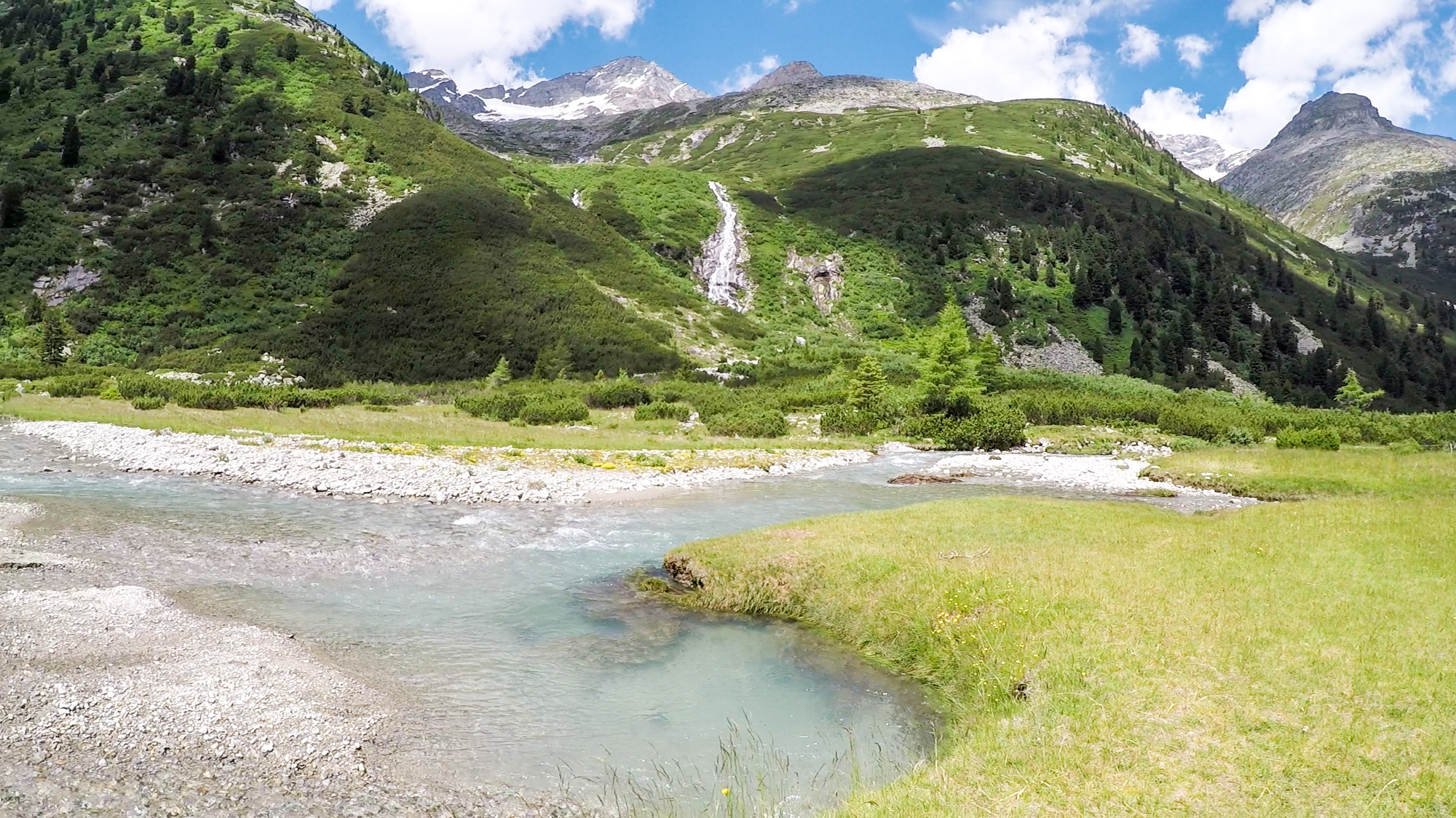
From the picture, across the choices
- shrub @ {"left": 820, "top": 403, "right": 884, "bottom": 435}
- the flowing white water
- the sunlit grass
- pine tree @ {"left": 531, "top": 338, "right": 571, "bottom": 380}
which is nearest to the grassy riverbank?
the sunlit grass

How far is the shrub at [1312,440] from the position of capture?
41656 millimetres

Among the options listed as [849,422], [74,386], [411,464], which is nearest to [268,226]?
[74,386]

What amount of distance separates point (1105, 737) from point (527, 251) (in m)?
84.6

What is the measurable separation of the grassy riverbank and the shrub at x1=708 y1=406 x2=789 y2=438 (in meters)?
27.3

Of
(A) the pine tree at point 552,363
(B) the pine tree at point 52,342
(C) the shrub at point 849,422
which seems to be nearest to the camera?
(C) the shrub at point 849,422

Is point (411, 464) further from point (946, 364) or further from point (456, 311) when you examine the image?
point (456, 311)

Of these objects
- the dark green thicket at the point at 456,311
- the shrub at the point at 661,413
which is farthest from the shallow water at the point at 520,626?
the dark green thicket at the point at 456,311

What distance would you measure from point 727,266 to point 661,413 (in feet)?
203

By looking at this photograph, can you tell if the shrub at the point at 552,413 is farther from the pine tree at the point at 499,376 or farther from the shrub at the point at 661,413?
the pine tree at the point at 499,376

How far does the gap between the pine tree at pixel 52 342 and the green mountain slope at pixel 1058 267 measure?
66694mm

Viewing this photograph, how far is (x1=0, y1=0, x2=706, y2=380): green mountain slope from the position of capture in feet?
224

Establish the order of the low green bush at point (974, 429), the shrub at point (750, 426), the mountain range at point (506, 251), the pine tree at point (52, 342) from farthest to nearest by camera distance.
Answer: the mountain range at point (506, 251)
the pine tree at point (52, 342)
the shrub at point (750, 426)
the low green bush at point (974, 429)

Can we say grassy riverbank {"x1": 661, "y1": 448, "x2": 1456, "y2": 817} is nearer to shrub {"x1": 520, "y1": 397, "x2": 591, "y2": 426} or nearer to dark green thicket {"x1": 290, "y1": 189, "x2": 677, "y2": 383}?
shrub {"x1": 520, "y1": 397, "x2": 591, "y2": 426}

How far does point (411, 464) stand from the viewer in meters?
31.5
